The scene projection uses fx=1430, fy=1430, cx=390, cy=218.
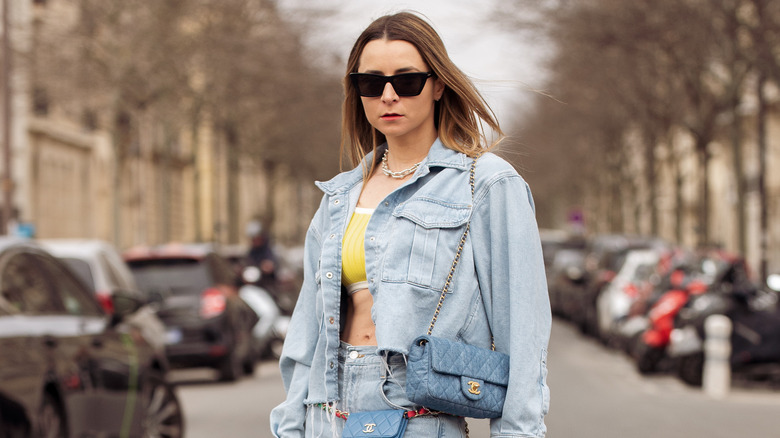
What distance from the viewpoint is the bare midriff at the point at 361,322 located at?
3.58 metres

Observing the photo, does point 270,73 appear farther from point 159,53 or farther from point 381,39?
point 381,39

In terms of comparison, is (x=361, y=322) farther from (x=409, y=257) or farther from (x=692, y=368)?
(x=692, y=368)

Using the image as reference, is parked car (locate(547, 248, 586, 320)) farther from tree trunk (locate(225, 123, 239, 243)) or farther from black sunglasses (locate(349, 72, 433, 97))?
black sunglasses (locate(349, 72, 433, 97))

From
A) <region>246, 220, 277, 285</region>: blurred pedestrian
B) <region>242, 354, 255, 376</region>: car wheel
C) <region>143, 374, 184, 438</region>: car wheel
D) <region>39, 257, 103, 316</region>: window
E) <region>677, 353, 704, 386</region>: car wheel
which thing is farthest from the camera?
<region>246, 220, 277, 285</region>: blurred pedestrian

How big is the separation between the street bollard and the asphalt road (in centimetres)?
14

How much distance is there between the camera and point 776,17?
76.7 feet

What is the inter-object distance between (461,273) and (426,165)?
323mm

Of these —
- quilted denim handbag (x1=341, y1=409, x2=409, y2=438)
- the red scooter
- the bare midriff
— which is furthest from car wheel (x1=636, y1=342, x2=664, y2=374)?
quilted denim handbag (x1=341, y1=409, x2=409, y2=438)

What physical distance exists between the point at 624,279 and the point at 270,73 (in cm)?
1590

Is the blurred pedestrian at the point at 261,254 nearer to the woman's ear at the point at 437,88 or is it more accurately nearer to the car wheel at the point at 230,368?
the car wheel at the point at 230,368

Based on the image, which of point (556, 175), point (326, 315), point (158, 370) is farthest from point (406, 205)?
point (556, 175)

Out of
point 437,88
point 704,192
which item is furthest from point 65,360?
point 704,192

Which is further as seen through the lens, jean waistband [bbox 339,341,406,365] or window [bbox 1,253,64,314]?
window [bbox 1,253,64,314]

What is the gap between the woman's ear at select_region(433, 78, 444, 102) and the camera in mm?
3683
